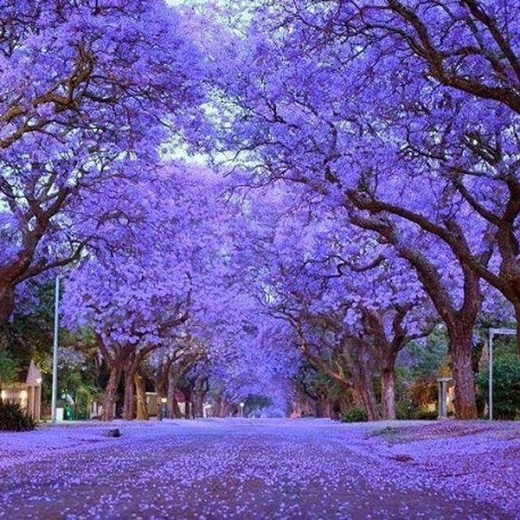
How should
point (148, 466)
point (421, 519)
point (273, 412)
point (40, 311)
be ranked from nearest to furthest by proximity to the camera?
point (421, 519)
point (148, 466)
point (40, 311)
point (273, 412)

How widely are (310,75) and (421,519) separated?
371 inches

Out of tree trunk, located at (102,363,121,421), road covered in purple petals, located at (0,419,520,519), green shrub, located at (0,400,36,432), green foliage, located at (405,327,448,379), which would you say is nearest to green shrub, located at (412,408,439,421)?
green foliage, located at (405,327,448,379)

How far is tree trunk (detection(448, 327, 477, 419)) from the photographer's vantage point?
21.1 m

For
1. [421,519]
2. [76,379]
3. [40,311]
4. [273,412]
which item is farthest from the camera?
[273,412]

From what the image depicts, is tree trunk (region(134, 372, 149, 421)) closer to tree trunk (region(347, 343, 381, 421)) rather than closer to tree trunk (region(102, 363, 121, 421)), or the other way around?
tree trunk (region(102, 363, 121, 421))

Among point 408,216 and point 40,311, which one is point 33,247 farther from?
point 40,311

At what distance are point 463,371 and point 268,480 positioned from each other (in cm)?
1250

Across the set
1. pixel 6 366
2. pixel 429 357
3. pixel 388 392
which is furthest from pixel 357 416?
pixel 6 366

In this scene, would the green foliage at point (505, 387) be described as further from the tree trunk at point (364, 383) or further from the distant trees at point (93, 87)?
the distant trees at point (93, 87)

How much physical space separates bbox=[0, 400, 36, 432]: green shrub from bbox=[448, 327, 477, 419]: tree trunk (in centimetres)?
1223

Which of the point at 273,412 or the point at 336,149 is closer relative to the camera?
the point at 336,149

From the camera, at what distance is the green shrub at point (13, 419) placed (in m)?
25.0

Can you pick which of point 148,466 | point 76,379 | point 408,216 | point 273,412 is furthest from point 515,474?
point 273,412

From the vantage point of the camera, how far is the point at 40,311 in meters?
33.0
